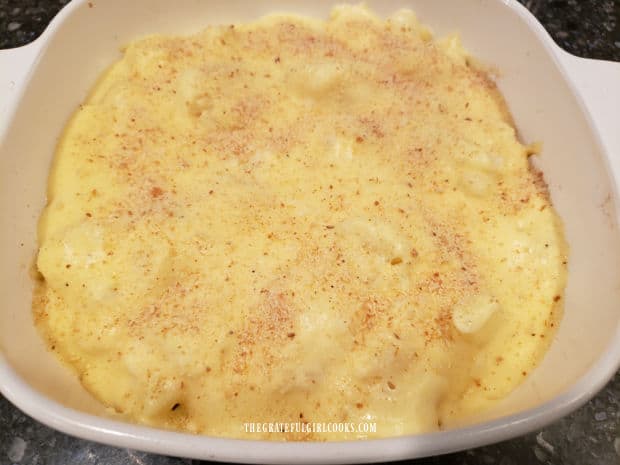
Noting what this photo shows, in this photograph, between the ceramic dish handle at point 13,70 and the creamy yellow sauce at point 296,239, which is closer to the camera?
the creamy yellow sauce at point 296,239

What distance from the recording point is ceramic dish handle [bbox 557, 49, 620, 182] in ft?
3.86

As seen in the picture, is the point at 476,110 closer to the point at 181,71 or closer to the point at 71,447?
the point at 181,71

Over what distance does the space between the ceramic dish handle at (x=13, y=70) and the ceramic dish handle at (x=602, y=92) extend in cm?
130

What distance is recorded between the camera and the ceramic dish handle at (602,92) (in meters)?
1.18

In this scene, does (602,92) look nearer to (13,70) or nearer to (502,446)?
(502,446)

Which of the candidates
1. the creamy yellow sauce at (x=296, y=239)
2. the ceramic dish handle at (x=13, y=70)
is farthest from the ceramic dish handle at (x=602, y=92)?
the ceramic dish handle at (x=13, y=70)

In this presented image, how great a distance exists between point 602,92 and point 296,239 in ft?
2.60

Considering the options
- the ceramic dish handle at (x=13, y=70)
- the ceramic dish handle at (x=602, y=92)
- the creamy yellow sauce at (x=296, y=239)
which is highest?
the ceramic dish handle at (x=602, y=92)

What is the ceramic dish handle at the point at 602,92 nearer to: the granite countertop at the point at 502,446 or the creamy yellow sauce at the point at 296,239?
the creamy yellow sauce at the point at 296,239

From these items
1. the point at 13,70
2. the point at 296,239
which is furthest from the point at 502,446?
the point at 13,70

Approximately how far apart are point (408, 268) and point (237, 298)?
369 mm

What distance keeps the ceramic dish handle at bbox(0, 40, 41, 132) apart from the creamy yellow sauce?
0.17 meters

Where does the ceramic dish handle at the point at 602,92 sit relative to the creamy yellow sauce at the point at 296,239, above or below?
above

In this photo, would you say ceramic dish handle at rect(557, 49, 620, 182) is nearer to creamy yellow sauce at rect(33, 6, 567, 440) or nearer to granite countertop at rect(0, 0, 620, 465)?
creamy yellow sauce at rect(33, 6, 567, 440)
